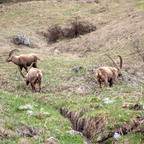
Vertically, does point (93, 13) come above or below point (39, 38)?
above

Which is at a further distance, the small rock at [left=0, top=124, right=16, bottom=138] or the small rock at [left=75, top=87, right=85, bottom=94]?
the small rock at [left=75, top=87, right=85, bottom=94]

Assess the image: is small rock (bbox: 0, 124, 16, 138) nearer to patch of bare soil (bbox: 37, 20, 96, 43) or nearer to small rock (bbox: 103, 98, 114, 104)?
small rock (bbox: 103, 98, 114, 104)

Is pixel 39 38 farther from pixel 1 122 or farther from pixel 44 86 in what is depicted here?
pixel 1 122

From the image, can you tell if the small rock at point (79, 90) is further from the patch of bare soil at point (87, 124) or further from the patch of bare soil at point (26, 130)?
the patch of bare soil at point (26, 130)

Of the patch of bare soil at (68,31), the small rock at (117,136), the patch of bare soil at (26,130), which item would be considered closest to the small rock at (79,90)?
the small rock at (117,136)

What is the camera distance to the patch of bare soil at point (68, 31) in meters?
28.8

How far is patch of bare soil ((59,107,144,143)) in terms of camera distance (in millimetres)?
6184

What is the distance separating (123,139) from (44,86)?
6525 mm

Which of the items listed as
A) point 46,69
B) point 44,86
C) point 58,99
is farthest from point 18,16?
point 58,99

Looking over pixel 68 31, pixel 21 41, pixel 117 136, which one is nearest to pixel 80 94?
pixel 117 136

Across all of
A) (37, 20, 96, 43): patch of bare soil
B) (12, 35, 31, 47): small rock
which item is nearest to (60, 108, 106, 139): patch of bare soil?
(12, 35, 31, 47): small rock

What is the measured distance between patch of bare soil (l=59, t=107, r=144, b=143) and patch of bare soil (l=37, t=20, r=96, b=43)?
21375 millimetres

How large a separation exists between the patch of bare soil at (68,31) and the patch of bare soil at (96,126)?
21.4 metres

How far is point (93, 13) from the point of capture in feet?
115
